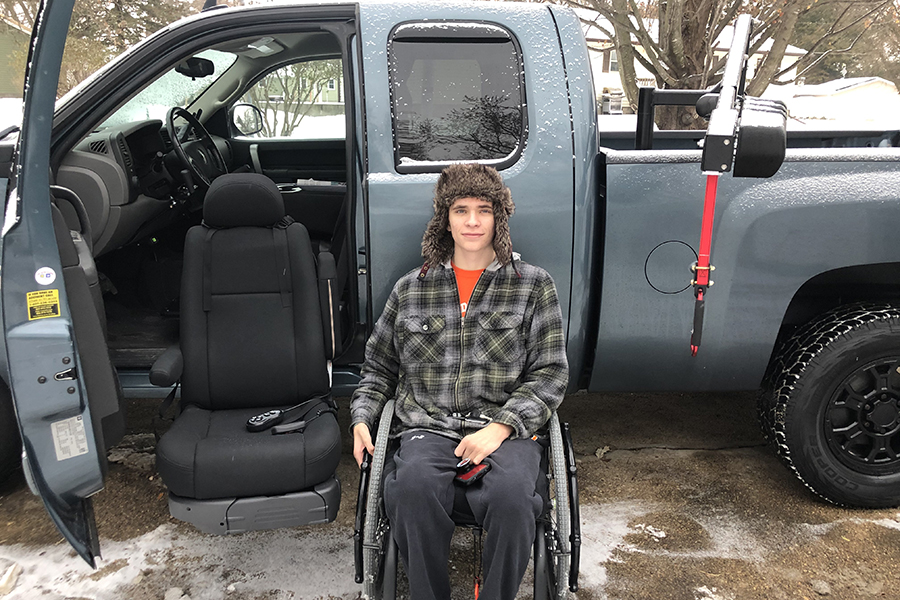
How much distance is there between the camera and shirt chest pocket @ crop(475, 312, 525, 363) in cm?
224

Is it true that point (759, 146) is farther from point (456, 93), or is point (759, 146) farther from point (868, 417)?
point (868, 417)

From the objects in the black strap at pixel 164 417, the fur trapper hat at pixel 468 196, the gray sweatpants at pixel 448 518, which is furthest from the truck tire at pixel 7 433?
the fur trapper hat at pixel 468 196

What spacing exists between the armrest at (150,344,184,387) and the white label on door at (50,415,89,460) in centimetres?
42

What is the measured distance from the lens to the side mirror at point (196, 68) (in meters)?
3.30

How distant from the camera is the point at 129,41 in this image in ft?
39.3

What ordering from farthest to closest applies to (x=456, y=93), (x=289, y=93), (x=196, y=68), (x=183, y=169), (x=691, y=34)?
(x=691, y=34), (x=289, y=93), (x=183, y=169), (x=196, y=68), (x=456, y=93)

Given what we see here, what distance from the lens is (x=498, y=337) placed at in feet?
7.36

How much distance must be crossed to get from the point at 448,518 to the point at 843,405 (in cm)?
168

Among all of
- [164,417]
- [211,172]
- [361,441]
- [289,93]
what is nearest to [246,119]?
[289,93]

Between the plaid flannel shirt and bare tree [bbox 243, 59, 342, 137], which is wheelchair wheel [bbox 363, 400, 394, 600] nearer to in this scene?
the plaid flannel shirt

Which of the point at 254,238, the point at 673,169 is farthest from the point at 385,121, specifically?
the point at 673,169

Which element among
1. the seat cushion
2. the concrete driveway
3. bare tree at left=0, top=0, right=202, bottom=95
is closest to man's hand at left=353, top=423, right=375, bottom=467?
the seat cushion

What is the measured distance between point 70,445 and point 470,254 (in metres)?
1.35

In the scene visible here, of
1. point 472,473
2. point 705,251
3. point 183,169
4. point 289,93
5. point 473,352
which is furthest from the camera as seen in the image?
point 289,93
